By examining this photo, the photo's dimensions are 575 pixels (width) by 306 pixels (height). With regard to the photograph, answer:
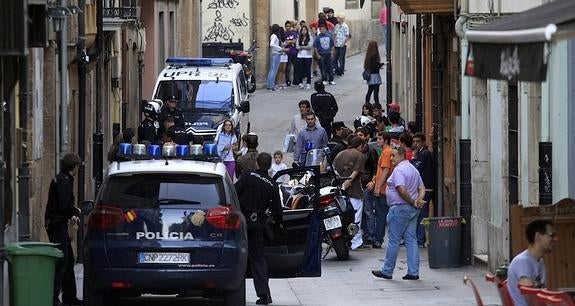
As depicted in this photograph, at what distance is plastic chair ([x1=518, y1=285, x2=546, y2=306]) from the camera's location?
11062 mm

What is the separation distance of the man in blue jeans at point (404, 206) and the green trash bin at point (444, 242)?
1.21m

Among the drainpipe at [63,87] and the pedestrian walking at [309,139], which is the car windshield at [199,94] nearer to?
the pedestrian walking at [309,139]

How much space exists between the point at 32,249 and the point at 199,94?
18.5 meters

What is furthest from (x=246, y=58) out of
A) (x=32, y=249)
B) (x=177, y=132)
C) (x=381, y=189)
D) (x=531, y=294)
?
(x=531, y=294)

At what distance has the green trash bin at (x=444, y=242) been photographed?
21.4 meters

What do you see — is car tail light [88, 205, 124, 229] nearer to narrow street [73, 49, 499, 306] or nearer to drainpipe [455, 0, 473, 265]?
narrow street [73, 49, 499, 306]

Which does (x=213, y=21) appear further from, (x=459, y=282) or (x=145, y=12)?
(x=459, y=282)

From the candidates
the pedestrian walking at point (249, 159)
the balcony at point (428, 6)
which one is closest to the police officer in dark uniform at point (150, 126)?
the pedestrian walking at point (249, 159)

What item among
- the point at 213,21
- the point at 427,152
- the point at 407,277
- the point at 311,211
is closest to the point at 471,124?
the point at 427,152

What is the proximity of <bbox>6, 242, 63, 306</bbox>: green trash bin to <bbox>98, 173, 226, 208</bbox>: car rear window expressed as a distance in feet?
3.87

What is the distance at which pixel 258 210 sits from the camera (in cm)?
1766

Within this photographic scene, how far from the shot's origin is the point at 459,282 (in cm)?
2020

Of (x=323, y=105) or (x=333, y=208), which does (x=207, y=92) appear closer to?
(x=323, y=105)

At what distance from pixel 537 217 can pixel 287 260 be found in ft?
13.6
